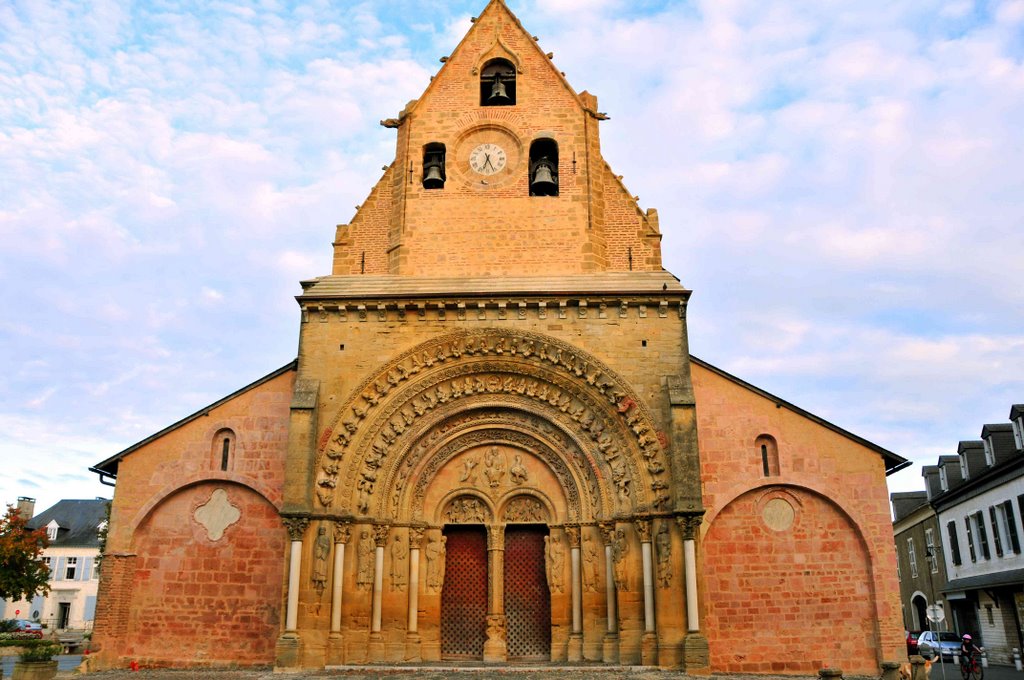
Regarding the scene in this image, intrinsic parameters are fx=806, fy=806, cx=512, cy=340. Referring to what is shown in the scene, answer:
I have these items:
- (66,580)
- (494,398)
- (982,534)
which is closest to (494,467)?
(494,398)

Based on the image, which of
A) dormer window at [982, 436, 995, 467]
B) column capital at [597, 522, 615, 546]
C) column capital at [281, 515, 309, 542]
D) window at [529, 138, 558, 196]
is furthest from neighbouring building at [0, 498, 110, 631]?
dormer window at [982, 436, 995, 467]

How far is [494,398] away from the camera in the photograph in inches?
699

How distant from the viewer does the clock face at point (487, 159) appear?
19594mm

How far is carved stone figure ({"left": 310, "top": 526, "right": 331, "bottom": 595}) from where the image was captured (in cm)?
1596

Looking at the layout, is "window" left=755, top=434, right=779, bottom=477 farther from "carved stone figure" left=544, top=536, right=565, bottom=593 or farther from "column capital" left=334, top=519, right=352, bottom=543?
"column capital" left=334, top=519, right=352, bottom=543

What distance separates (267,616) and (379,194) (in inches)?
392

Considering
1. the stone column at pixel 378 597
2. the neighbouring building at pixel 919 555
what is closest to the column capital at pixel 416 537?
the stone column at pixel 378 597

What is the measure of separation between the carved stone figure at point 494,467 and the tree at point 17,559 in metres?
20.8

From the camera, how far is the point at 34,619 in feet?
166

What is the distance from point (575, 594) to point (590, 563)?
0.72 metres

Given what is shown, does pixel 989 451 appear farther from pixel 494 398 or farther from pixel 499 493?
pixel 494 398

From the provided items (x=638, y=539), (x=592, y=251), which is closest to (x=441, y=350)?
(x=592, y=251)

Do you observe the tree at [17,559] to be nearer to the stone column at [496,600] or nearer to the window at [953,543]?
the stone column at [496,600]

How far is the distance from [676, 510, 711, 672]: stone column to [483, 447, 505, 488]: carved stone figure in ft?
13.7
